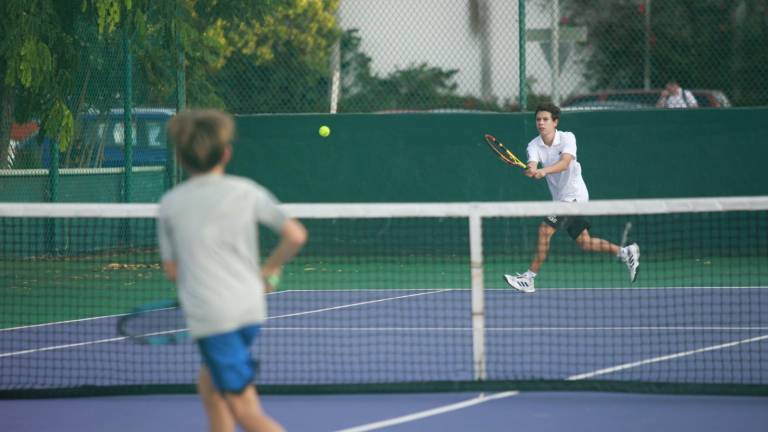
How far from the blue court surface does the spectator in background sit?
3.57 metres

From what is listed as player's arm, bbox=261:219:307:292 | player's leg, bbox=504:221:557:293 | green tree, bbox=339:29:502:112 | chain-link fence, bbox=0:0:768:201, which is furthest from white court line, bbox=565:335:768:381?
green tree, bbox=339:29:502:112

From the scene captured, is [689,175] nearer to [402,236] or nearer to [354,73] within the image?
[402,236]

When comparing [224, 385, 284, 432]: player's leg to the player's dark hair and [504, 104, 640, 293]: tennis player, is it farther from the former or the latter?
the player's dark hair

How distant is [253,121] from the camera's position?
12.4 meters

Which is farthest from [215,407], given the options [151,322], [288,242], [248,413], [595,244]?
[595,244]

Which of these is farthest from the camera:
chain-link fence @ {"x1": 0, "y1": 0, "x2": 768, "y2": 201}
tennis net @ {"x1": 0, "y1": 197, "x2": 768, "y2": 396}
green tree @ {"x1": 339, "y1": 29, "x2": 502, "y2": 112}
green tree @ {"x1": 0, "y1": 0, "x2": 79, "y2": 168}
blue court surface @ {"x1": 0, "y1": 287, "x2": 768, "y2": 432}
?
green tree @ {"x1": 339, "y1": 29, "x2": 502, "y2": 112}

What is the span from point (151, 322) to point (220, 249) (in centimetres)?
66

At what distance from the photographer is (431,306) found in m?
8.58

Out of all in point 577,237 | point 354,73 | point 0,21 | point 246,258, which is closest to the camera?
point 246,258

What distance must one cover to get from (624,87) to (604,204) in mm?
7840

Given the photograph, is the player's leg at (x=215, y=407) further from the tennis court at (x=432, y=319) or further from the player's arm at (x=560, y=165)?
the player's arm at (x=560, y=165)

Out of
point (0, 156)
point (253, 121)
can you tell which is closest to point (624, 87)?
point (253, 121)

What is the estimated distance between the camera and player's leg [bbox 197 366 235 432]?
3721 millimetres

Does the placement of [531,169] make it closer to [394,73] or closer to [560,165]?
[560,165]
